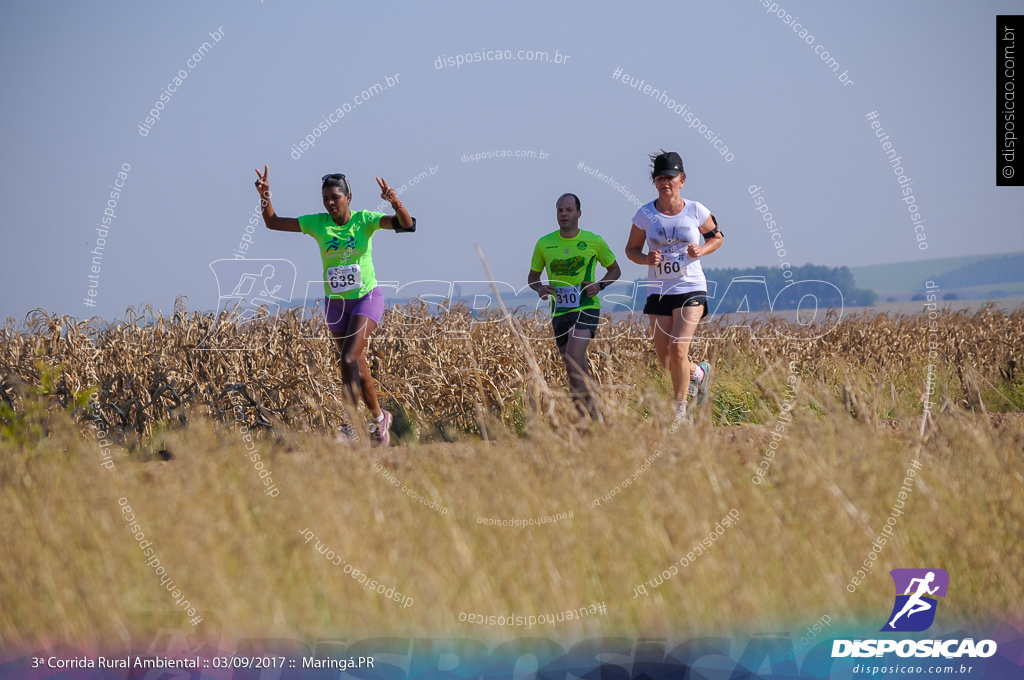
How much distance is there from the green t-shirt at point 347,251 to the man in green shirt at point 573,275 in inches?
57.7

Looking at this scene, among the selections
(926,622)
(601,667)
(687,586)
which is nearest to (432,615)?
(601,667)

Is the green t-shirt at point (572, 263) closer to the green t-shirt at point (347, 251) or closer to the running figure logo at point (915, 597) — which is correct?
the green t-shirt at point (347, 251)

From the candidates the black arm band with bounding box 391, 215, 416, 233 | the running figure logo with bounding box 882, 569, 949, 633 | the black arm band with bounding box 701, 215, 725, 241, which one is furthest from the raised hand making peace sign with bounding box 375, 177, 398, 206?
the running figure logo with bounding box 882, 569, 949, 633

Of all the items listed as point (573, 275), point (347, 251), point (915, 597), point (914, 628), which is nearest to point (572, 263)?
point (573, 275)

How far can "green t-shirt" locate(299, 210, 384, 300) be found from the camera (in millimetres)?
7051

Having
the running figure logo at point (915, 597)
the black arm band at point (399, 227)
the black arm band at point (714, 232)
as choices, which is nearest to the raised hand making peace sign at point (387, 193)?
the black arm band at point (399, 227)

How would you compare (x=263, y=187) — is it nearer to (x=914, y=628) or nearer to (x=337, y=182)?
(x=337, y=182)

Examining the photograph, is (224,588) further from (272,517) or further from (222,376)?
(222,376)

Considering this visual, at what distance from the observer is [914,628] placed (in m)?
3.81

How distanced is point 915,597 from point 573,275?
13.7ft

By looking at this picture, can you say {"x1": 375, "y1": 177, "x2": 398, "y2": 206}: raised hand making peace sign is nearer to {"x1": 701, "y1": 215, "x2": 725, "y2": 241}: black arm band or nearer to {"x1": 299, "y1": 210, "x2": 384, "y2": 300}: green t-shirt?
{"x1": 299, "y1": 210, "x2": 384, "y2": 300}: green t-shirt

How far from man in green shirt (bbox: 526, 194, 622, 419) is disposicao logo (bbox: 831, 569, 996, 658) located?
3.67m

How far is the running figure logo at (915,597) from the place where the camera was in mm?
3822

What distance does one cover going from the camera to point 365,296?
Result: 23.3ft
